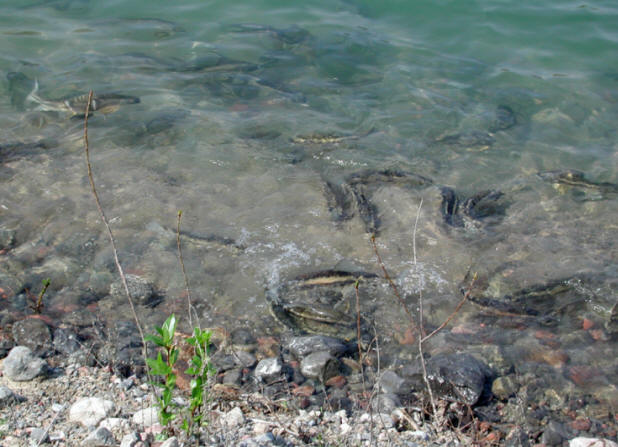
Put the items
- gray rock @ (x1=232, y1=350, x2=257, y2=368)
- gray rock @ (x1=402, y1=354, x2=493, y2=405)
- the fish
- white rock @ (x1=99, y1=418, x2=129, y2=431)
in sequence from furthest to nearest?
the fish
gray rock @ (x1=232, y1=350, x2=257, y2=368)
gray rock @ (x1=402, y1=354, x2=493, y2=405)
white rock @ (x1=99, y1=418, x2=129, y2=431)

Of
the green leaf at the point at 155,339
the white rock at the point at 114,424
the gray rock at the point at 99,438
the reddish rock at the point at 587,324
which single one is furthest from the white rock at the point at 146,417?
the reddish rock at the point at 587,324

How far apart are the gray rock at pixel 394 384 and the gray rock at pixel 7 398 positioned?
2.35 metres

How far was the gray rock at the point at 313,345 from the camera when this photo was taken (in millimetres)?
4270

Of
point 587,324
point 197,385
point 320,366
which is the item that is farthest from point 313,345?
point 587,324

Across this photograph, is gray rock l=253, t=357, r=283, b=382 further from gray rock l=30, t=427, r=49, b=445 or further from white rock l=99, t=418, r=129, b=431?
gray rock l=30, t=427, r=49, b=445

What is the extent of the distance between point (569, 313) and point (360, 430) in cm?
247

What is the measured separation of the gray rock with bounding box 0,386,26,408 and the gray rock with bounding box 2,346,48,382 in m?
0.22

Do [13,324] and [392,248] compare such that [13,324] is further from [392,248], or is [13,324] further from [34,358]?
[392,248]

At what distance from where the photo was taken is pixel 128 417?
131 inches

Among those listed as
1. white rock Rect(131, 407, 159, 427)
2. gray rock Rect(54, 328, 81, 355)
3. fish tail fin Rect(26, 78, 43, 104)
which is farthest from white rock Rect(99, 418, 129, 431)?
fish tail fin Rect(26, 78, 43, 104)

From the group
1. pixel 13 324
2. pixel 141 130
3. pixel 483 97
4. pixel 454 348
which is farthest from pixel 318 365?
pixel 483 97

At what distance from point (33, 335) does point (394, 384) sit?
8.67 feet

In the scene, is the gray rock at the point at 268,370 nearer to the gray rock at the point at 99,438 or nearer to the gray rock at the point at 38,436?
the gray rock at the point at 99,438

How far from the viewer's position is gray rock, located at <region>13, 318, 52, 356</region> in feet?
13.3
